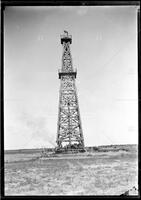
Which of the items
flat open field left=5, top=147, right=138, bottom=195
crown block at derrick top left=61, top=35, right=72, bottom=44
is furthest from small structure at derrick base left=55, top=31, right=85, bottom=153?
flat open field left=5, top=147, right=138, bottom=195

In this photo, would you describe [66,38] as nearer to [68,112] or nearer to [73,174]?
[68,112]

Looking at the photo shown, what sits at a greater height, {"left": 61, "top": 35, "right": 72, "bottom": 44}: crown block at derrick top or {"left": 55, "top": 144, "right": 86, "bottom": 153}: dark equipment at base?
{"left": 61, "top": 35, "right": 72, "bottom": 44}: crown block at derrick top

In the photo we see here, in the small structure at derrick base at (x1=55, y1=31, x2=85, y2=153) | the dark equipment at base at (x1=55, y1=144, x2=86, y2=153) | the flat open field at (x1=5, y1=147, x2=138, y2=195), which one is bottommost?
the flat open field at (x1=5, y1=147, x2=138, y2=195)

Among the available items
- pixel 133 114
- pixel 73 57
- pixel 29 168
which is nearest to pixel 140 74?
pixel 133 114

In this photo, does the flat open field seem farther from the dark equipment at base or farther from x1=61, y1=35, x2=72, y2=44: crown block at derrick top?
x1=61, y1=35, x2=72, y2=44: crown block at derrick top

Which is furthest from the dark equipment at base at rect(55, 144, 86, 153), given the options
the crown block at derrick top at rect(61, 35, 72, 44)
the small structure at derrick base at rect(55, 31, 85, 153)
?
the crown block at derrick top at rect(61, 35, 72, 44)

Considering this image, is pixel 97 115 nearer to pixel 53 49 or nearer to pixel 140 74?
pixel 140 74

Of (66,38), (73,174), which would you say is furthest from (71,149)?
(66,38)
